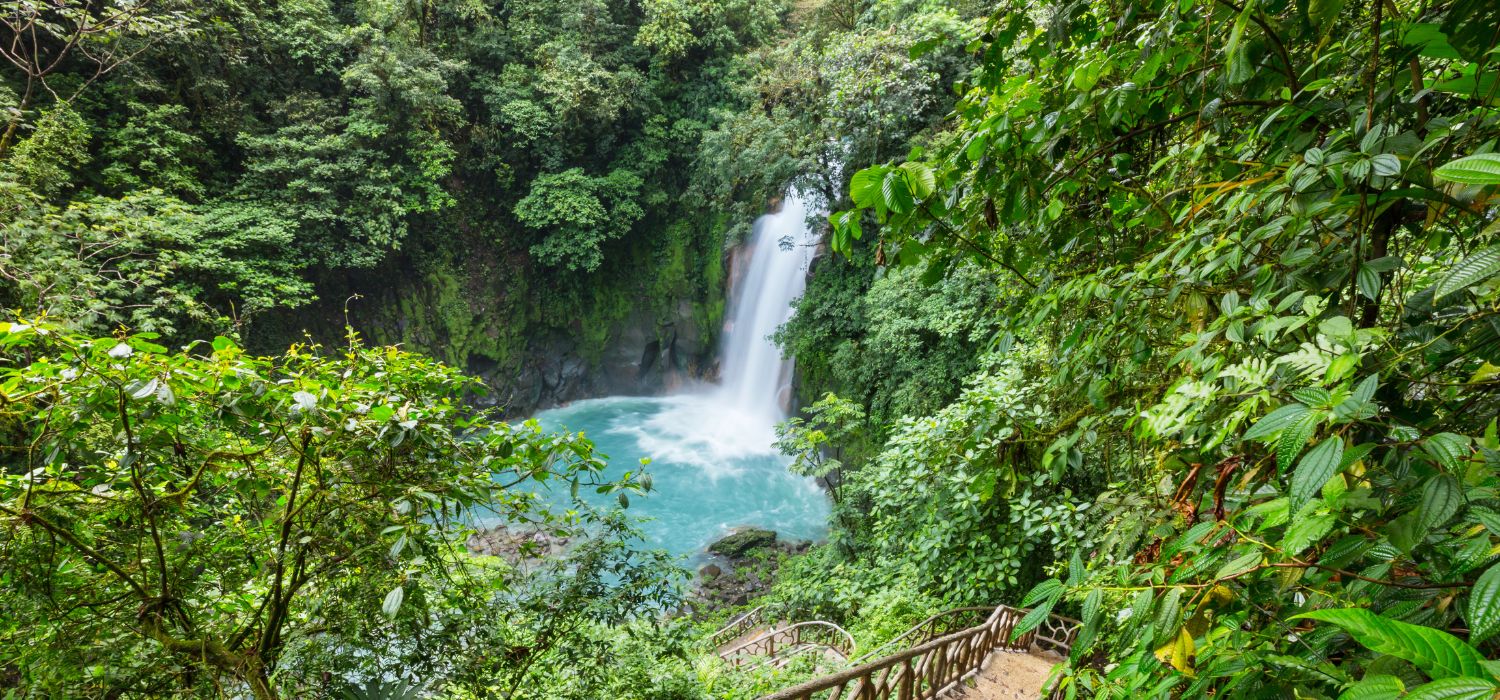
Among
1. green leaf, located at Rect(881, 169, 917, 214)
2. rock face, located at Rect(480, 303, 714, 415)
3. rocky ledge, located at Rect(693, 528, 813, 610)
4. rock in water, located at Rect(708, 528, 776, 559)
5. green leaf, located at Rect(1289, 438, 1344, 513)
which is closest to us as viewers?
green leaf, located at Rect(1289, 438, 1344, 513)

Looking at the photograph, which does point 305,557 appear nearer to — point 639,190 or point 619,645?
point 619,645

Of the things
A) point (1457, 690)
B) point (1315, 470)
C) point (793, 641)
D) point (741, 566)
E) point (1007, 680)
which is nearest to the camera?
point (1457, 690)

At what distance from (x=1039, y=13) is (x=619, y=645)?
26.5 feet

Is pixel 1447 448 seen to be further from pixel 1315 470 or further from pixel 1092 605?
pixel 1092 605

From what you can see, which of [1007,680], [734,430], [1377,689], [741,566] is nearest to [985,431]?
[1377,689]

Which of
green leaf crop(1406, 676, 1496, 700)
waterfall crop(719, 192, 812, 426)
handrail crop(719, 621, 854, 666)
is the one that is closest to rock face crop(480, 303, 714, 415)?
waterfall crop(719, 192, 812, 426)

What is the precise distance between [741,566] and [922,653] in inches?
262

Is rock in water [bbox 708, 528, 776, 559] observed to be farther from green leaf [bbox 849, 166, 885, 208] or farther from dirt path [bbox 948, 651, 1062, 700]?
green leaf [bbox 849, 166, 885, 208]

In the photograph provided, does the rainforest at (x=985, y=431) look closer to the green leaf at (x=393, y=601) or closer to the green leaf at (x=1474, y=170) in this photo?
the green leaf at (x=1474, y=170)

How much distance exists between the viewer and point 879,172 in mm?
1229

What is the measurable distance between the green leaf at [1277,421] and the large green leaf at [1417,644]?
0.81 feet

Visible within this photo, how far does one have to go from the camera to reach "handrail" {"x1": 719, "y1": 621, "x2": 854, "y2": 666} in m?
5.52

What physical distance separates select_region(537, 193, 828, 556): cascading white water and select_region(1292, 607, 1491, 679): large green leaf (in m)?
10.3

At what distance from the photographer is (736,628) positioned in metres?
7.26
